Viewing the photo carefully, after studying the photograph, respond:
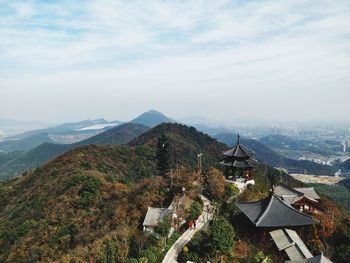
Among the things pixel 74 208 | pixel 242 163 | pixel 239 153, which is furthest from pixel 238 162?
pixel 74 208

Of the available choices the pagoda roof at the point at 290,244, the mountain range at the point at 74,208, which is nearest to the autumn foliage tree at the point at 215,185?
the mountain range at the point at 74,208

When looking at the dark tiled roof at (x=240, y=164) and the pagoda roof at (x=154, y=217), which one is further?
the dark tiled roof at (x=240, y=164)

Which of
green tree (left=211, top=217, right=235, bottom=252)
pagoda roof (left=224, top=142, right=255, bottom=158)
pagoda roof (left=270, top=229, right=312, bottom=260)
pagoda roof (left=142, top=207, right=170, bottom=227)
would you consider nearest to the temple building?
pagoda roof (left=224, top=142, right=255, bottom=158)

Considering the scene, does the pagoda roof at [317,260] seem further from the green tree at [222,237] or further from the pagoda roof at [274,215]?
the green tree at [222,237]

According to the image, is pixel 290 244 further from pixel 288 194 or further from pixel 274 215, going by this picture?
pixel 288 194

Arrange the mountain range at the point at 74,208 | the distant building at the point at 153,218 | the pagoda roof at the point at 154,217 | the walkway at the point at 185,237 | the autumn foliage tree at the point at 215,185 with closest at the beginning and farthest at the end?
1. the walkway at the point at 185,237
2. the distant building at the point at 153,218
3. the pagoda roof at the point at 154,217
4. the mountain range at the point at 74,208
5. the autumn foliage tree at the point at 215,185
